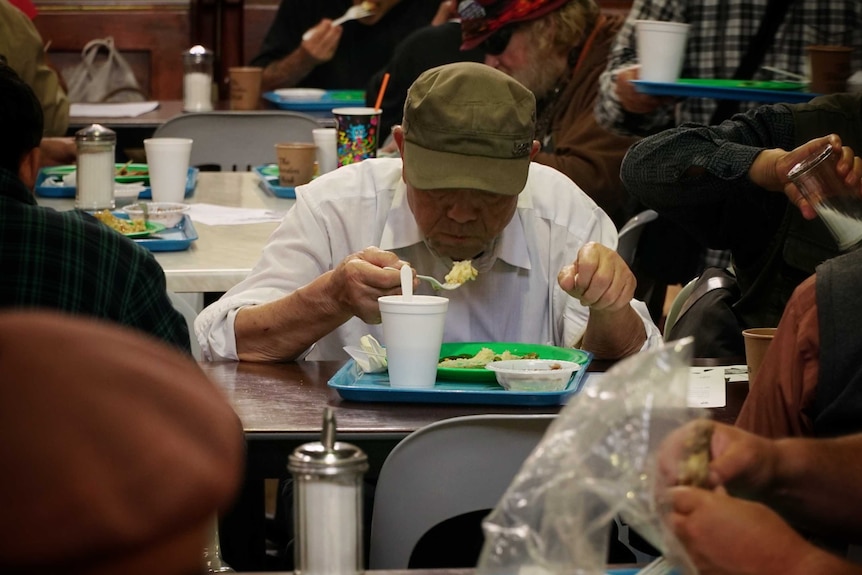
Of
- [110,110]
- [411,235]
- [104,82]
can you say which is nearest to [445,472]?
[411,235]

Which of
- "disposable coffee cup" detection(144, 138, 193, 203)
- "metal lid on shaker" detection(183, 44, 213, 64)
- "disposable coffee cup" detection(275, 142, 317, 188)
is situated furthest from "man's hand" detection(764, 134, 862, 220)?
"metal lid on shaker" detection(183, 44, 213, 64)

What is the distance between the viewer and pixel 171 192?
4.18m

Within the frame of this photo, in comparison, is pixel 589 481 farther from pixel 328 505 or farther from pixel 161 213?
pixel 161 213

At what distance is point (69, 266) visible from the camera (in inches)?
79.0

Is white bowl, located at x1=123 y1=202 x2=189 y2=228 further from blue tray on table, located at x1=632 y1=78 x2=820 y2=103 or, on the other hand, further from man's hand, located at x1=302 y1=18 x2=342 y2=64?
man's hand, located at x1=302 y1=18 x2=342 y2=64

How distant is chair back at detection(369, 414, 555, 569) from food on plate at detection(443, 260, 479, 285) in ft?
2.33

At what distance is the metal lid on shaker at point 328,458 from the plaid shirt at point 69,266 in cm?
78

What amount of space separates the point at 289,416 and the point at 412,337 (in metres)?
0.25

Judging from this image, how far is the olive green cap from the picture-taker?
2543 millimetres

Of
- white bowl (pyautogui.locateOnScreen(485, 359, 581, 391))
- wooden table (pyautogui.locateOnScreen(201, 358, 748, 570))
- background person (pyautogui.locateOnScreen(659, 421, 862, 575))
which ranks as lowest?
wooden table (pyautogui.locateOnScreen(201, 358, 748, 570))

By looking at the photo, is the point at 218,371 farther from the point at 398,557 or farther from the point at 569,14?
the point at 569,14

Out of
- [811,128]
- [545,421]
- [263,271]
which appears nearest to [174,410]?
[545,421]

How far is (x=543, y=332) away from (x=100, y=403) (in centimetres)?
225

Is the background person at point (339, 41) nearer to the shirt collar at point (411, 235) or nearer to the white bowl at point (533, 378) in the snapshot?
the shirt collar at point (411, 235)
